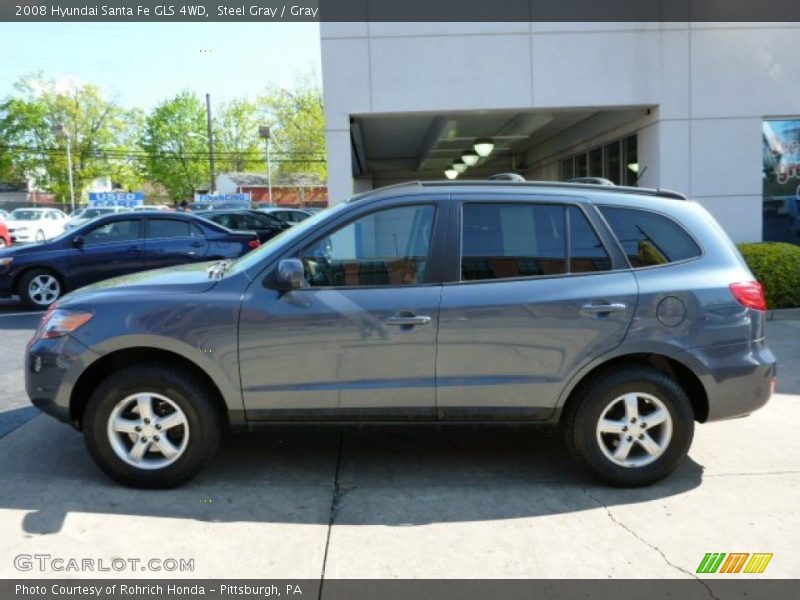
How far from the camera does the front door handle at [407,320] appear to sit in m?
3.99

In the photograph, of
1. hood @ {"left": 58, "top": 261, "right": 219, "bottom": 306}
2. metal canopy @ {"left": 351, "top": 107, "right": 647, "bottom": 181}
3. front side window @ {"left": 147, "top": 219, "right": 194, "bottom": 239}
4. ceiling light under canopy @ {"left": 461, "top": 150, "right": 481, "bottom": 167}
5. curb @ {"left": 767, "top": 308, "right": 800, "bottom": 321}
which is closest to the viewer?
A: hood @ {"left": 58, "top": 261, "right": 219, "bottom": 306}

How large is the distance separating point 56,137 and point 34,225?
32.2 m

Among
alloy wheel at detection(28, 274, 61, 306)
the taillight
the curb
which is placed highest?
the taillight

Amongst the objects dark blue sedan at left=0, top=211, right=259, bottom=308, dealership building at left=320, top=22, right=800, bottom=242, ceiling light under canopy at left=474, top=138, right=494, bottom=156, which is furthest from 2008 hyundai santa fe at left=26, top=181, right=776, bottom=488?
ceiling light under canopy at left=474, top=138, right=494, bottom=156

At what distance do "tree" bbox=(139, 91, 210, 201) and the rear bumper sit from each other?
217 feet

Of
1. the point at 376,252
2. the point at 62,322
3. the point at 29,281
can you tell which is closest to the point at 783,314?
the point at 376,252

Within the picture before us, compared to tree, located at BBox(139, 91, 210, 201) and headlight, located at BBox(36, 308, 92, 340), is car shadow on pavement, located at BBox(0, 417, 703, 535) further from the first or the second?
tree, located at BBox(139, 91, 210, 201)

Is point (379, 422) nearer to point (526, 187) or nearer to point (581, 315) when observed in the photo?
point (581, 315)

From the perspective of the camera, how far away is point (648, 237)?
14.0 feet

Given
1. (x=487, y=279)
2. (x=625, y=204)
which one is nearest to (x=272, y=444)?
(x=487, y=279)

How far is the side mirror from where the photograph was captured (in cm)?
393

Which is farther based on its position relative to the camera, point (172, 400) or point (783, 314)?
point (783, 314)

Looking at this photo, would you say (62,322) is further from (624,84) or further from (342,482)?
(624,84)

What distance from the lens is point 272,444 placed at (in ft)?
16.2
